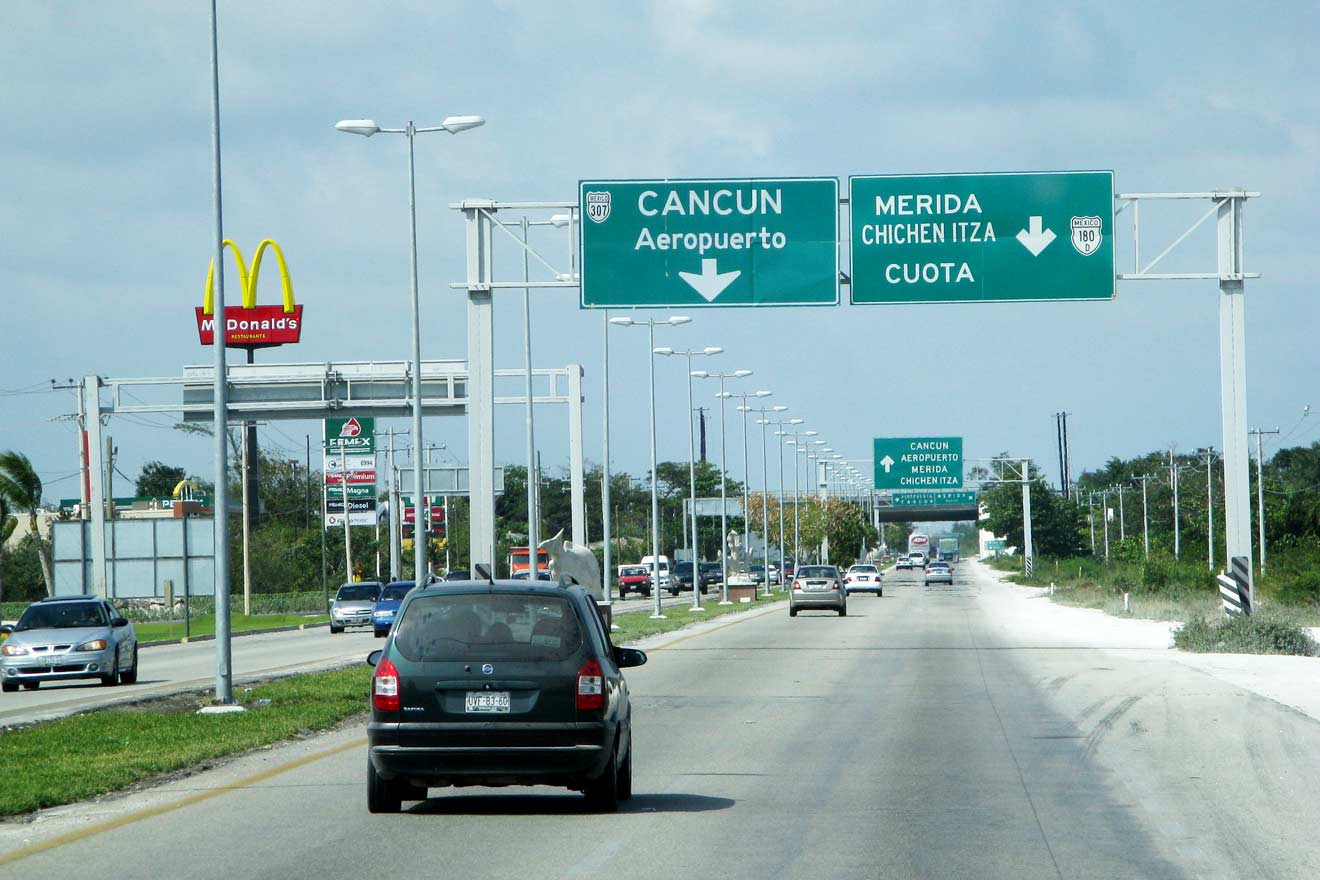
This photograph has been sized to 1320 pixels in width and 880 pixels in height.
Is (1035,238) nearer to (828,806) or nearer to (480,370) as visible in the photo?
(480,370)

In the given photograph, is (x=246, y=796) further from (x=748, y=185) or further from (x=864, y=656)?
(x=864, y=656)

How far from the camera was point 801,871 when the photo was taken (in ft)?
32.1

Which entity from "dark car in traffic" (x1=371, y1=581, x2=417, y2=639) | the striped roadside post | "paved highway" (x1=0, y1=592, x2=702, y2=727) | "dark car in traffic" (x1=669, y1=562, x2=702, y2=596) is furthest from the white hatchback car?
the striped roadside post

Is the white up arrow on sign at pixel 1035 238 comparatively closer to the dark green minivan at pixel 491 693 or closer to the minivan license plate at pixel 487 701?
the dark green minivan at pixel 491 693

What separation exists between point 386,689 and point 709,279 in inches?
718

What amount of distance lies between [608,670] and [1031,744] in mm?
6455

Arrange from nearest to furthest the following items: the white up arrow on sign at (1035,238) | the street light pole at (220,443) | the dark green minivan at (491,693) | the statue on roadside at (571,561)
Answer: the dark green minivan at (491,693)
the street light pole at (220,443)
the white up arrow on sign at (1035,238)
the statue on roadside at (571,561)

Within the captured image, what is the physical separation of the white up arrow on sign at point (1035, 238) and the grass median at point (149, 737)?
12.8 meters

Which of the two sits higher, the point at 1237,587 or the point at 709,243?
the point at 709,243

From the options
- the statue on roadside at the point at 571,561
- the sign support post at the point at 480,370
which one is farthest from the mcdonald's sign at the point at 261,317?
the sign support post at the point at 480,370

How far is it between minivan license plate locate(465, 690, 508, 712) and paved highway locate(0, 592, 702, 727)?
11475 millimetres

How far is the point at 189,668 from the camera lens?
116 ft

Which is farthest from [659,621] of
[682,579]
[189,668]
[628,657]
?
[682,579]

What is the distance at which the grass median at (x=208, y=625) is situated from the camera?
2264 inches
